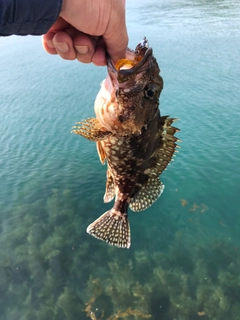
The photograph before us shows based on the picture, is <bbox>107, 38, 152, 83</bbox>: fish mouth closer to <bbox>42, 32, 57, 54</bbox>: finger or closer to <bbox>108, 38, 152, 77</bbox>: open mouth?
<bbox>108, 38, 152, 77</bbox>: open mouth

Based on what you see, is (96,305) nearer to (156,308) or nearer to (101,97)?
(156,308)

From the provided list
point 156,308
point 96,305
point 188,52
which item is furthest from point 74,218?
point 188,52

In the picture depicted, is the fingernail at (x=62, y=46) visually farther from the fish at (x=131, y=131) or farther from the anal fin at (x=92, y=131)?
the anal fin at (x=92, y=131)

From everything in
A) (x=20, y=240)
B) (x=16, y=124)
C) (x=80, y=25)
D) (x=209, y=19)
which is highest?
(x=209, y=19)

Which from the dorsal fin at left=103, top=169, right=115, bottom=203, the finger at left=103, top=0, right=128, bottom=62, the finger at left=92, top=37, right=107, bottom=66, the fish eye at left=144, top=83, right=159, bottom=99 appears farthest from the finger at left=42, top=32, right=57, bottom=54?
the dorsal fin at left=103, top=169, right=115, bottom=203


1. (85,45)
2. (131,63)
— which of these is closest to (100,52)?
(85,45)

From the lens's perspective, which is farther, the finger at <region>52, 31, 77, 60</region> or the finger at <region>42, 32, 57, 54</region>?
the finger at <region>42, 32, 57, 54</region>

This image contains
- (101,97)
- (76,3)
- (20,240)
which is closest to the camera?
(76,3)
